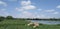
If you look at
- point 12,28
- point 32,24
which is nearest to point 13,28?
point 12,28

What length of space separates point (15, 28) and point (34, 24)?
1.42 m

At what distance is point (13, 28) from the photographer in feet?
24.0

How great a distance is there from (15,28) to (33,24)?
1413 millimetres

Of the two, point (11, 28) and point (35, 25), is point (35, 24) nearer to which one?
point (35, 25)

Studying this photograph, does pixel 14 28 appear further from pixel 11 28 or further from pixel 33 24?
pixel 33 24

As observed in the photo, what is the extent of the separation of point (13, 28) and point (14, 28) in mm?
63

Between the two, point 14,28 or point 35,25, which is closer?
point 35,25

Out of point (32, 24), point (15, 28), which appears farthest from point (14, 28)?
point (32, 24)

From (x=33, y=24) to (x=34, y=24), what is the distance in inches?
1.9

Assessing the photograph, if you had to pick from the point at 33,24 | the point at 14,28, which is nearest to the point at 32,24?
the point at 33,24

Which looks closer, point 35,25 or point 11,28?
point 35,25

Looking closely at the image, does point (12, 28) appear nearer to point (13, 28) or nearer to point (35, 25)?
point (13, 28)

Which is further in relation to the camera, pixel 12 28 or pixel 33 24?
pixel 12 28

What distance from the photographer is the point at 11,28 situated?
729cm
